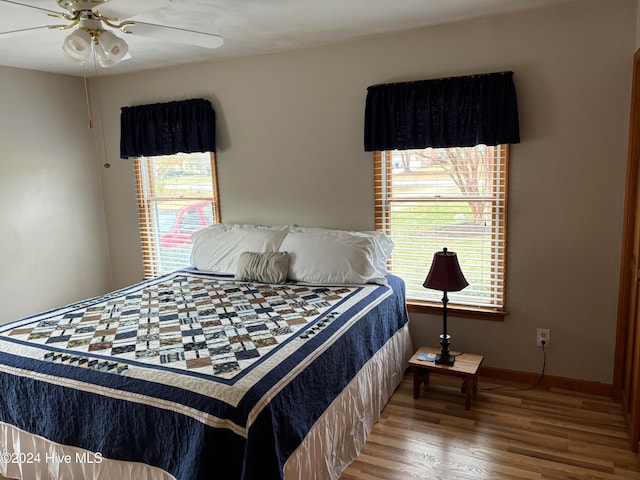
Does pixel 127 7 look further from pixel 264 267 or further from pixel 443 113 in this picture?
pixel 443 113

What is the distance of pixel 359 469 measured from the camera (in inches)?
91.6

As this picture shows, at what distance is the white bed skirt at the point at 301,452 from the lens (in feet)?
6.17

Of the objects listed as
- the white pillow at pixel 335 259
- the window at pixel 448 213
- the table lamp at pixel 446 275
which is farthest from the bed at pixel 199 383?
the window at pixel 448 213

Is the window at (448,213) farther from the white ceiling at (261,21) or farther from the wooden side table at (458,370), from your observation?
the white ceiling at (261,21)

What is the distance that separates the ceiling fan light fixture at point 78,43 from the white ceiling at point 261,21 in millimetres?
185

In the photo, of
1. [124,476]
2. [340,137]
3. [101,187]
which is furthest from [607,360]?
[101,187]

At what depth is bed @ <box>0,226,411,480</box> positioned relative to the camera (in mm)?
1694

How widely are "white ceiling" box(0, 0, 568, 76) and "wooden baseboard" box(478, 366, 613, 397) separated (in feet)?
7.51

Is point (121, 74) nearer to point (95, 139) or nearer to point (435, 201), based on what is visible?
point (95, 139)

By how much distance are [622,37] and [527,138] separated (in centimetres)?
71

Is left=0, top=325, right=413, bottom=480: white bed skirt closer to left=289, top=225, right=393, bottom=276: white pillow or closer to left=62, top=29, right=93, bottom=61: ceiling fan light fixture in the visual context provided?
left=289, top=225, right=393, bottom=276: white pillow

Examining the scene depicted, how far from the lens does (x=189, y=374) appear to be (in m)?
1.85

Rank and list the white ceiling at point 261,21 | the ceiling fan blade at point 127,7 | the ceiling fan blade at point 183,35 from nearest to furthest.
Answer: the ceiling fan blade at point 127,7, the ceiling fan blade at point 183,35, the white ceiling at point 261,21

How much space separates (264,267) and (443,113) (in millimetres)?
1561
